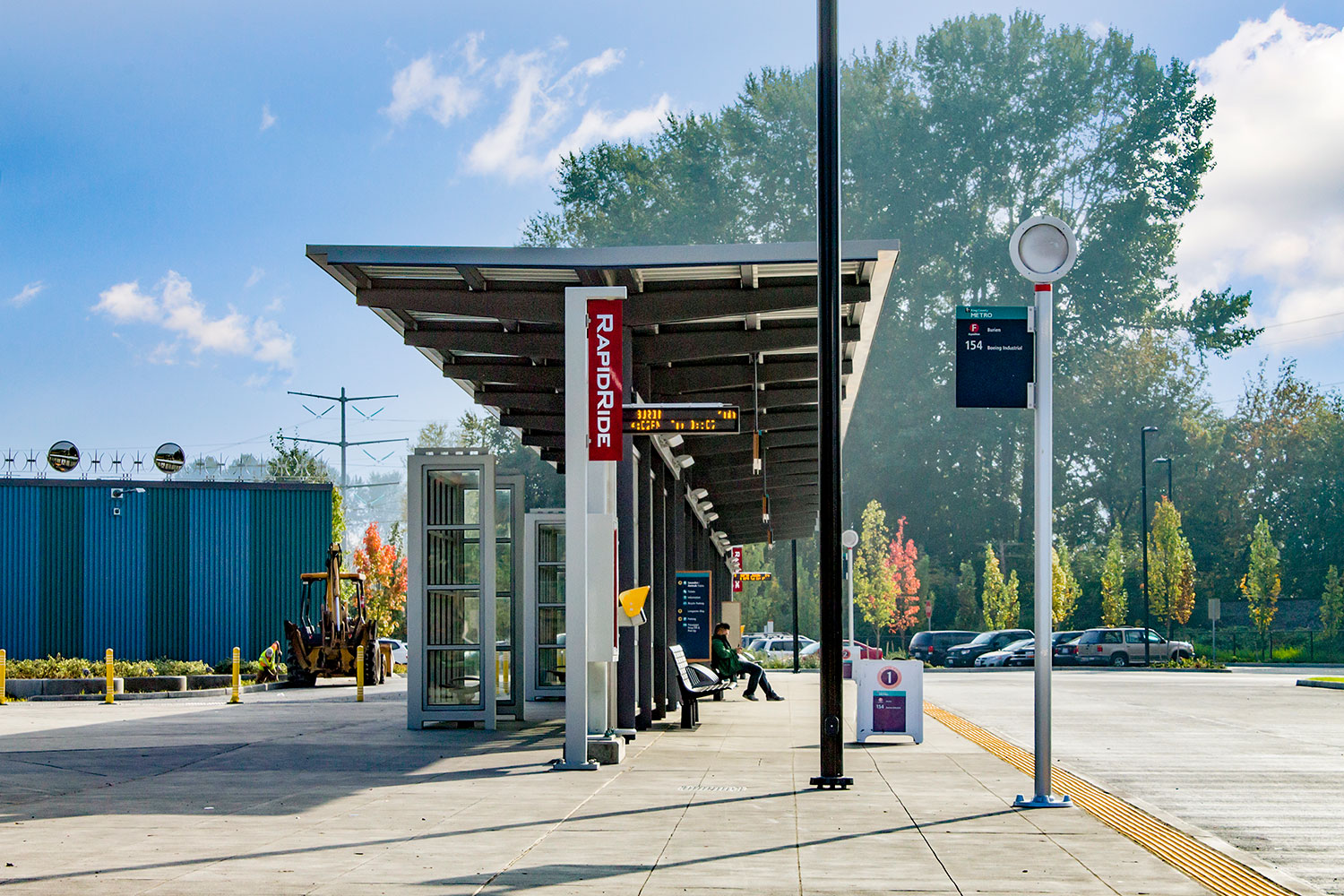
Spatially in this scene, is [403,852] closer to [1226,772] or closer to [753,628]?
[1226,772]

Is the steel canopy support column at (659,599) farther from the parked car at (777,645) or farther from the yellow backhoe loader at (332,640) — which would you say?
the parked car at (777,645)

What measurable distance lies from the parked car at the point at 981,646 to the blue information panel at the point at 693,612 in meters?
31.6

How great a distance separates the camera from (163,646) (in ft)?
121

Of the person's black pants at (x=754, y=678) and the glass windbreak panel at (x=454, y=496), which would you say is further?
the person's black pants at (x=754, y=678)

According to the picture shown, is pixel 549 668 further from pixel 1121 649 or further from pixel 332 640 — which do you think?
pixel 1121 649

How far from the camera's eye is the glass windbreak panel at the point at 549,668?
21781mm

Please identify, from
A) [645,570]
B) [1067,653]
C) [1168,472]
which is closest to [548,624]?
[645,570]

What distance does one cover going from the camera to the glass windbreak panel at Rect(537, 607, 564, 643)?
21.1 metres

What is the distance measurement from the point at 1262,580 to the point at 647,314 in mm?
50828

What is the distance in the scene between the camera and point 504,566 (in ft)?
60.2

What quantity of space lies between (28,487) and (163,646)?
18.1 ft

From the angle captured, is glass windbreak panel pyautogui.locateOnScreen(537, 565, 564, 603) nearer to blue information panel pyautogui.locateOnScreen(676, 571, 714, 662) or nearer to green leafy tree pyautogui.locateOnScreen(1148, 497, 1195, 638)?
blue information panel pyautogui.locateOnScreen(676, 571, 714, 662)

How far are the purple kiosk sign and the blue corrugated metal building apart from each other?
2531cm

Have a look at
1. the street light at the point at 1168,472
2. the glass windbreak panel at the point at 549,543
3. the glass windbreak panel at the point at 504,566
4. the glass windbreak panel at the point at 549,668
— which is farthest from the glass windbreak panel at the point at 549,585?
the street light at the point at 1168,472
